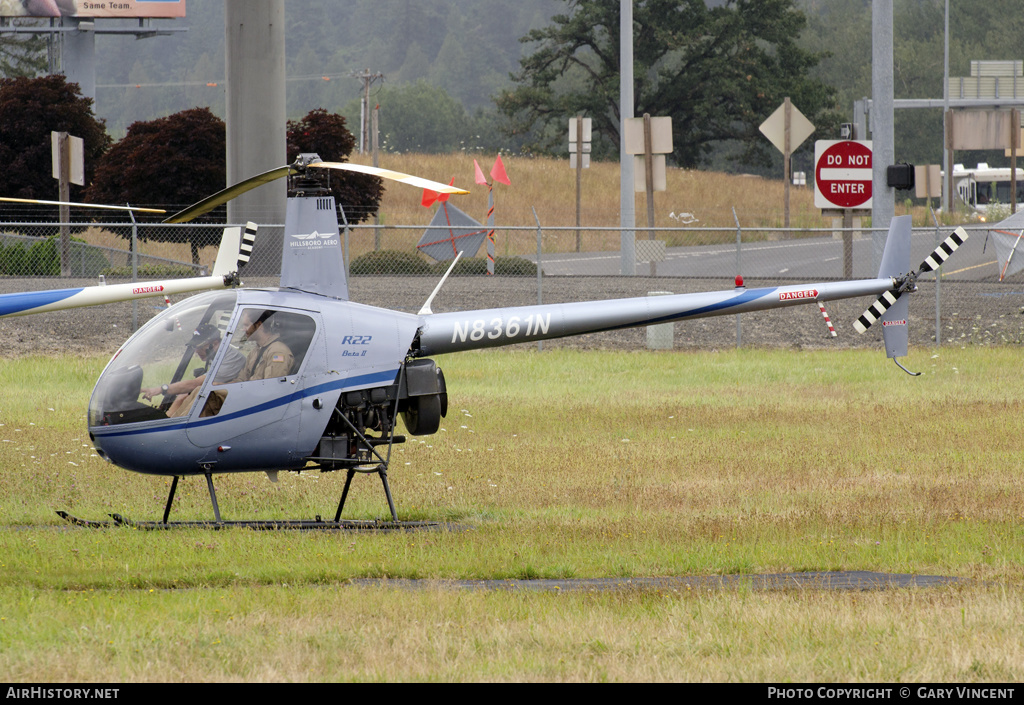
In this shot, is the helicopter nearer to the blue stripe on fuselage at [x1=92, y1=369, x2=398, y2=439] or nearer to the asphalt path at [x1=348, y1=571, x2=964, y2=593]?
the blue stripe on fuselage at [x1=92, y1=369, x2=398, y2=439]

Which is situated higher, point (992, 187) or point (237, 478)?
point (992, 187)

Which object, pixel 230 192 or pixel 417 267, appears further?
pixel 417 267

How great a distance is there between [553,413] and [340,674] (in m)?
9.81

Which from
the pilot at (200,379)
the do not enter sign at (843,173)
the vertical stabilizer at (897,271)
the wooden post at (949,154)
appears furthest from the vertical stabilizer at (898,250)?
the wooden post at (949,154)

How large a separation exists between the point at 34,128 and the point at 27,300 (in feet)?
83.7

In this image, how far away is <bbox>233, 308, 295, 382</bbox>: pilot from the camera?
31.4 ft

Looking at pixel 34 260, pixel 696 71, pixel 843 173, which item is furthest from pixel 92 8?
pixel 843 173

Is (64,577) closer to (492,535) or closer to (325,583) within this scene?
(325,583)

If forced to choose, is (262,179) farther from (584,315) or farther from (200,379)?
(584,315)

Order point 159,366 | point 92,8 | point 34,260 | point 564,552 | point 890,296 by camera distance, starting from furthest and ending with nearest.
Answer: point 92,8
point 34,260
point 890,296
point 159,366
point 564,552

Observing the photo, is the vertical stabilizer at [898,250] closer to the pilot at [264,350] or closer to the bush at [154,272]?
the pilot at [264,350]

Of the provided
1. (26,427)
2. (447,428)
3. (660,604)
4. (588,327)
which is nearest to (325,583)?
(660,604)

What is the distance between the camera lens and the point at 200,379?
31.3 feet
